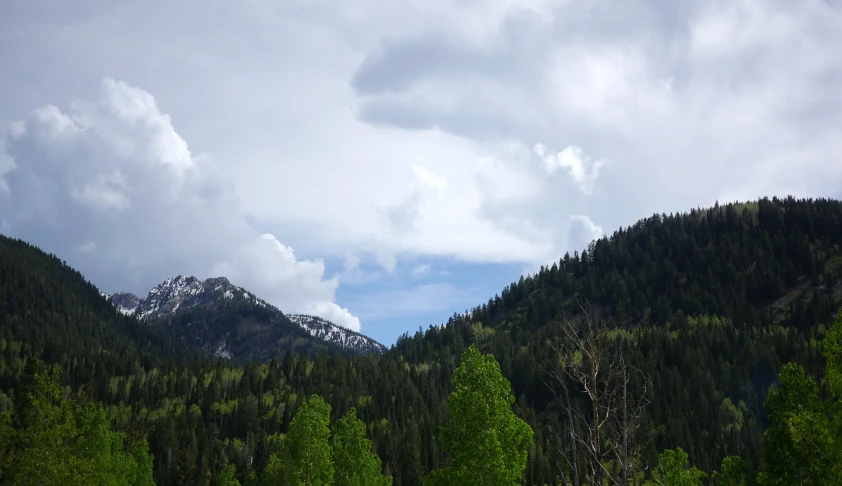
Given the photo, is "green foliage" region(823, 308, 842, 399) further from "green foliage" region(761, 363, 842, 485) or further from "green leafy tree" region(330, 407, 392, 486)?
"green leafy tree" region(330, 407, 392, 486)

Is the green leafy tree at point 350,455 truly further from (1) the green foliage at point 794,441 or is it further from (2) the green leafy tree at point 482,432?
(1) the green foliage at point 794,441

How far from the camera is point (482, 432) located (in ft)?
122

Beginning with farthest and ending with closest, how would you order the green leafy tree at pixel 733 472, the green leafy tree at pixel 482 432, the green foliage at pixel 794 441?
the green leafy tree at pixel 733 472 → the green leafy tree at pixel 482 432 → the green foliage at pixel 794 441

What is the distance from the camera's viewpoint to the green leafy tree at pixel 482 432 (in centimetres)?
3653

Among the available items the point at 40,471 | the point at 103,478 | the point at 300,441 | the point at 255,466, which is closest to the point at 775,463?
the point at 300,441

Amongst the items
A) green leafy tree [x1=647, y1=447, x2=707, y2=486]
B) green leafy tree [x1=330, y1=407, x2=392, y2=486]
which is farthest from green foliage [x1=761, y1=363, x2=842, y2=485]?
green leafy tree [x1=330, y1=407, x2=392, y2=486]

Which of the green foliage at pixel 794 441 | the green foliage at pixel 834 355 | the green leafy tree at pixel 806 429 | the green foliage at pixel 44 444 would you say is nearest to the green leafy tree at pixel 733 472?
the green leafy tree at pixel 806 429

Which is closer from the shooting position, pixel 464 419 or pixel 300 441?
pixel 464 419

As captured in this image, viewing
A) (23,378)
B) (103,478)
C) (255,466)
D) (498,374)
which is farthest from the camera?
(255,466)

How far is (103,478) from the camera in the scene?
222 feet

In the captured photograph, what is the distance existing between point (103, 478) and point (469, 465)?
51.3m

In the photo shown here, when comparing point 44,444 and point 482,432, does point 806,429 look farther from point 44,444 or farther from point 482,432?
point 44,444

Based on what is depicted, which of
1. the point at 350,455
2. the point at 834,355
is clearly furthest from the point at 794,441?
the point at 350,455

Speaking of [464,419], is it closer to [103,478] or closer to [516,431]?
[516,431]
